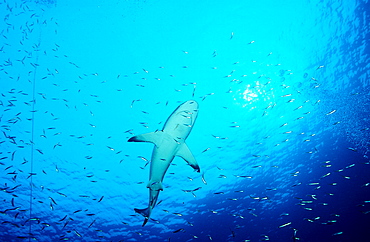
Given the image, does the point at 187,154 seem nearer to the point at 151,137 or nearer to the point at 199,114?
the point at 151,137

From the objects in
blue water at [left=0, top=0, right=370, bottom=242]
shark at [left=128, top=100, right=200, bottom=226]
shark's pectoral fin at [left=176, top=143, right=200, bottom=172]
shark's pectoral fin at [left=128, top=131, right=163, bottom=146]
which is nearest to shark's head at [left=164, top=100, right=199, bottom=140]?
shark at [left=128, top=100, right=200, bottom=226]

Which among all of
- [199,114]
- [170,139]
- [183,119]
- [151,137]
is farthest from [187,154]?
[199,114]

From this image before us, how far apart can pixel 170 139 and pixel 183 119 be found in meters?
1.03

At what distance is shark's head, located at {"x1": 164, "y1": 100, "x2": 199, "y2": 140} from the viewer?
660 centimetres

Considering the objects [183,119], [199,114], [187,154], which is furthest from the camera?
[199,114]

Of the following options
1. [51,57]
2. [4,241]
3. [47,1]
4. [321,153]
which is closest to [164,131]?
[51,57]

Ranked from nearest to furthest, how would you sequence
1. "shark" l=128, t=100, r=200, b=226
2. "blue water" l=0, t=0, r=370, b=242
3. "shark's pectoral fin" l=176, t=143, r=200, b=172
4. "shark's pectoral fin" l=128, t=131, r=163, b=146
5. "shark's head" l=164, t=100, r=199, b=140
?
"shark's head" l=164, t=100, r=199, b=140 < "shark" l=128, t=100, r=200, b=226 < "shark's pectoral fin" l=128, t=131, r=163, b=146 < "shark's pectoral fin" l=176, t=143, r=200, b=172 < "blue water" l=0, t=0, r=370, b=242

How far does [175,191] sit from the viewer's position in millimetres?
18297

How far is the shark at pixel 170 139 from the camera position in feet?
22.1

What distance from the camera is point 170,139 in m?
7.50

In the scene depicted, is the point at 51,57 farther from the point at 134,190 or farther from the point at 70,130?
the point at 134,190

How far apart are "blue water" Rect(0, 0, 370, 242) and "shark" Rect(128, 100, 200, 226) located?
253 cm

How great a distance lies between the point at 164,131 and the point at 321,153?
1711 centimetres

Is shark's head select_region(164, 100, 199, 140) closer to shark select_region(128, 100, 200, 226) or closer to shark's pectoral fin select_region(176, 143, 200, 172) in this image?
shark select_region(128, 100, 200, 226)
